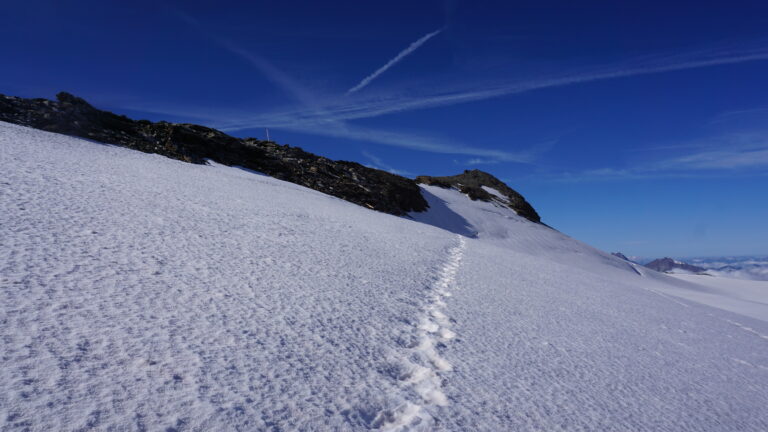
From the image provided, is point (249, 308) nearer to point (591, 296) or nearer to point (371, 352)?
point (371, 352)

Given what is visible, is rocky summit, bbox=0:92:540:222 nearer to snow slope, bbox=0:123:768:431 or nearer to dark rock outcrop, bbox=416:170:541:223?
dark rock outcrop, bbox=416:170:541:223

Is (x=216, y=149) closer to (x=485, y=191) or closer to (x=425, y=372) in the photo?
(x=425, y=372)

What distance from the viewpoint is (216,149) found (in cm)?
2242

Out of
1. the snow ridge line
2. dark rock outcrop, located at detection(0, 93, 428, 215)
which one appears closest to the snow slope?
the snow ridge line

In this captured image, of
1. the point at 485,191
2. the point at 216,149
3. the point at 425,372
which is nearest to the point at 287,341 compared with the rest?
the point at 425,372

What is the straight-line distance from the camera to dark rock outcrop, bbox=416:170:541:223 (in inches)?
1613

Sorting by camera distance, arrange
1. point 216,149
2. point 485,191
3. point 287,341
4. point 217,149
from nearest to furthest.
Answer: point 287,341 → point 216,149 → point 217,149 → point 485,191

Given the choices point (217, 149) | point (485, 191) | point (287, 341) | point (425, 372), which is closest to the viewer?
point (287, 341)

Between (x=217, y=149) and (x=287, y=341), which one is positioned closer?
(x=287, y=341)

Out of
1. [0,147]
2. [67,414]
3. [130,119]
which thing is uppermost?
[130,119]

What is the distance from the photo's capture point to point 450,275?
291 inches

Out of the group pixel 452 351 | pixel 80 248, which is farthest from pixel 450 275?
pixel 80 248

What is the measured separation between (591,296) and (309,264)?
6.70m

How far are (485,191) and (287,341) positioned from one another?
42.9 m
